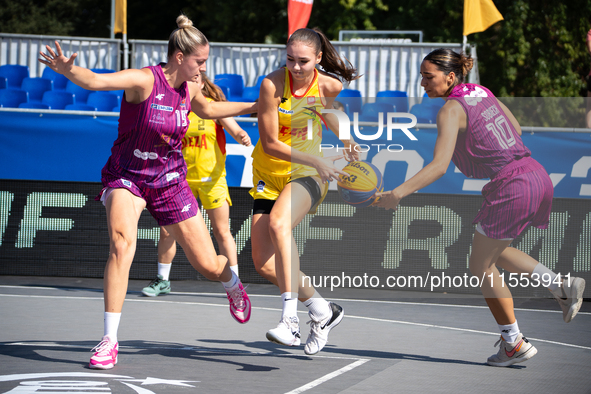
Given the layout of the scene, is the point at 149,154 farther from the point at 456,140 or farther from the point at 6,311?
the point at 6,311

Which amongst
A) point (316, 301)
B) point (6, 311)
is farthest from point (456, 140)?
point (6, 311)

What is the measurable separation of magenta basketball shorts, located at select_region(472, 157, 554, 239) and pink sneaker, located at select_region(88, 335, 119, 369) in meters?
2.48

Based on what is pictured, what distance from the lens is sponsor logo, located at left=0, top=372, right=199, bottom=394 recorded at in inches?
164

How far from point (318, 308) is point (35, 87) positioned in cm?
1197

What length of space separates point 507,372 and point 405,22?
86.8ft

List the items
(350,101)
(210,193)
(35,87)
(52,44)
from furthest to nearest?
(52,44)
(35,87)
(350,101)
(210,193)

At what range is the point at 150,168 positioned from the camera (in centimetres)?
499

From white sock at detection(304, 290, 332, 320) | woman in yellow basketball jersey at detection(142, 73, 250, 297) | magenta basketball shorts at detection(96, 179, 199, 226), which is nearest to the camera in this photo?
magenta basketball shorts at detection(96, 179, 199, 226)

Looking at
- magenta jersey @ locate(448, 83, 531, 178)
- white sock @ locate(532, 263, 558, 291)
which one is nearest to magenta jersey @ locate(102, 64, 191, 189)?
magenta jersey @ locate(448, 83, 531, 178)

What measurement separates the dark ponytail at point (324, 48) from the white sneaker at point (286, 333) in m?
1.79

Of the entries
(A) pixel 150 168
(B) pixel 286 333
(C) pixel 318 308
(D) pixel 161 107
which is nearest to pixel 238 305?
(C) pixel 318 308

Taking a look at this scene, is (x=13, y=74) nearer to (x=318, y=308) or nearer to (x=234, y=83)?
(x=234, y=83)

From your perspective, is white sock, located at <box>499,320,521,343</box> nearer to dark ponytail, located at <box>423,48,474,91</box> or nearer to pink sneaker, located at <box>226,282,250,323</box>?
dark ponytail, located at <box>423,48,474,91</box>

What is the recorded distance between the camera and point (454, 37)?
97.8ft
